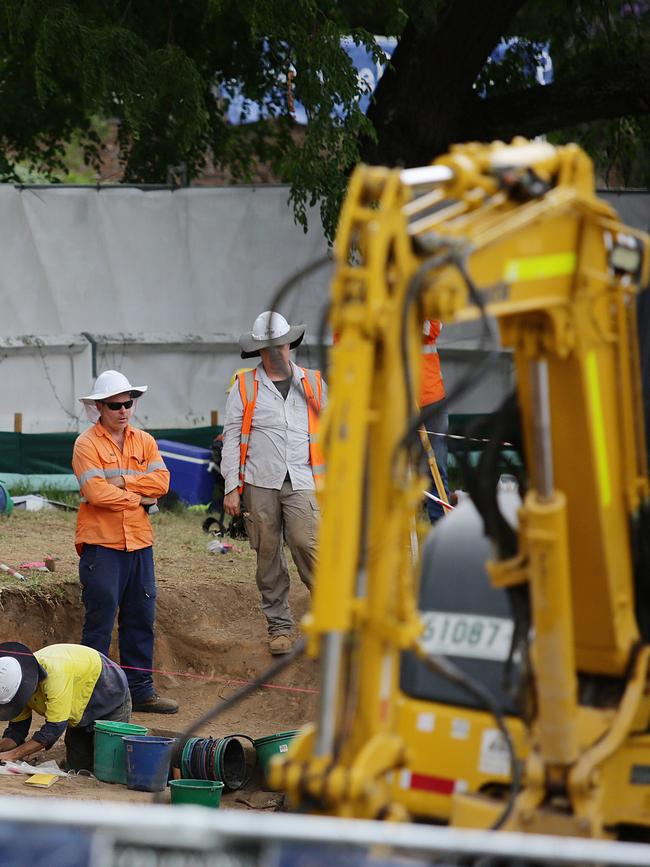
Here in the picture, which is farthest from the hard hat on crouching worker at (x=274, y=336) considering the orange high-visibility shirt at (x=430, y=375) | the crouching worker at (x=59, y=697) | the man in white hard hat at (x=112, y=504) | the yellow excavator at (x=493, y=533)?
the yellow excavator at (x=493, y=533)

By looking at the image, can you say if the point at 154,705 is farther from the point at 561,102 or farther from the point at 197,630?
the point at 561,102

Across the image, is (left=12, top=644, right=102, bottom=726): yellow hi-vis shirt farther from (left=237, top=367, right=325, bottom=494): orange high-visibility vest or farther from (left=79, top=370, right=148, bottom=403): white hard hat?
(left=237, top=367, right=325, bottom=494): orange high-visibility vest

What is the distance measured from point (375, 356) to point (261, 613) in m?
7.33

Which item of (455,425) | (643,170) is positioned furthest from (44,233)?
(643,170)

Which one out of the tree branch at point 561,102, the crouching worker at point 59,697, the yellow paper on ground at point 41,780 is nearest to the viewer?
the yellow paper on ground at point 41,780

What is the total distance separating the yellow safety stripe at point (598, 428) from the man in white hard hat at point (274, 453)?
16.3ft

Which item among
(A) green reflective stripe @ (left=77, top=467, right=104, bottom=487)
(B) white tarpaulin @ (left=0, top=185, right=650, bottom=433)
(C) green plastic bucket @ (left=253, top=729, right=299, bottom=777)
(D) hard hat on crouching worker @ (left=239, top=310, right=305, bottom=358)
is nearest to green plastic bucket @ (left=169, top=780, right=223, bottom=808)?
(C) green plastic bucket @ (left=253, top=729, right=299, bottom=777)

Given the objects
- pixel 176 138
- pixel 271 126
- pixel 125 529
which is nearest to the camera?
pixel 125 529

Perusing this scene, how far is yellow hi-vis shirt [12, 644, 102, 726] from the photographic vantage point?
299 inches

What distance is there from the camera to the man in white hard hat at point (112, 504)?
8.68 metres

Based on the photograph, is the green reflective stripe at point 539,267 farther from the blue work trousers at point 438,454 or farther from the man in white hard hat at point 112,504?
the blue work trousers at point 438,454

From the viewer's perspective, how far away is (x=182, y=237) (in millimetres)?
14203

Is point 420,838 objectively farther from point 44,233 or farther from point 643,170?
point 643,170

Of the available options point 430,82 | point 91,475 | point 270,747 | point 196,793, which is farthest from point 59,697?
point 430,82
